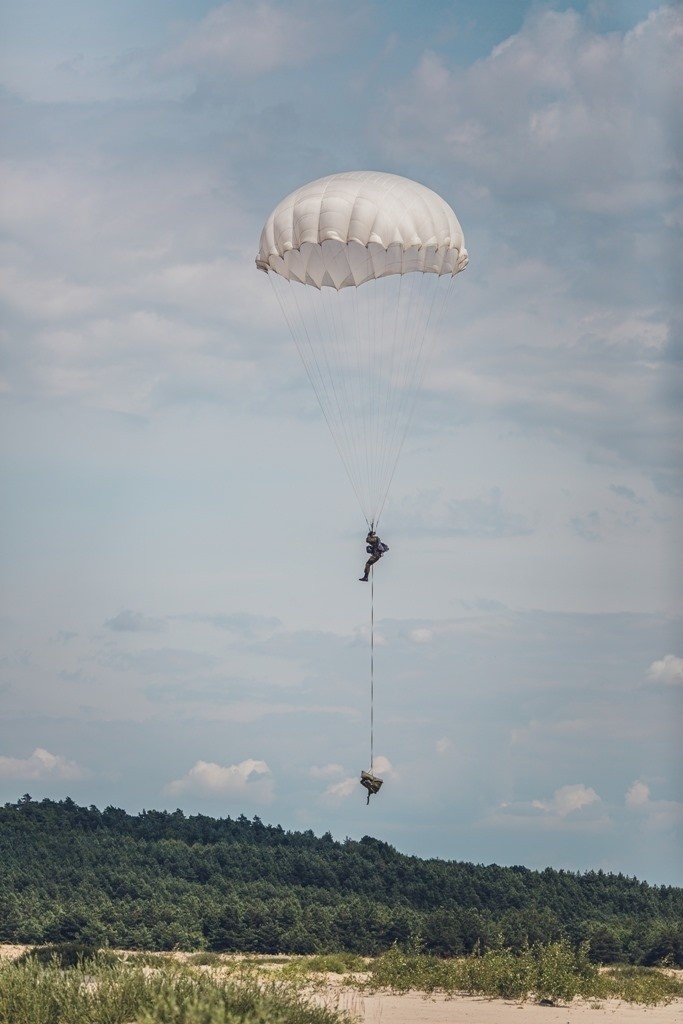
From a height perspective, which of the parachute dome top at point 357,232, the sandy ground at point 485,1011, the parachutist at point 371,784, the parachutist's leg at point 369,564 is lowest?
the sandy ground at point 485,1011

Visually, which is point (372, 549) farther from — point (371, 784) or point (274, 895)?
point (274, 895)

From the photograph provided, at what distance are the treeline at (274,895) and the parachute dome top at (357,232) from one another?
79.4ft

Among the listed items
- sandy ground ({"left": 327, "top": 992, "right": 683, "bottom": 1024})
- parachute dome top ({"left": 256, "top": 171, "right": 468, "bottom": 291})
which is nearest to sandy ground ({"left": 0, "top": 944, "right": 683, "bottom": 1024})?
sandy ground ({"left": 327, "top": 992, "right": 683, "bottom": 1024})

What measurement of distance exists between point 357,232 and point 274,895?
42941mm

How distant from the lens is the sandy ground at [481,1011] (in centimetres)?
4006

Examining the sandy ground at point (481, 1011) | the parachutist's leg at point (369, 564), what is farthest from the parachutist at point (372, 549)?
the sandy ground at point (481, 1011)

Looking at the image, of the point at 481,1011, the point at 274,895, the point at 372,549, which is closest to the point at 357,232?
the point at 372,549

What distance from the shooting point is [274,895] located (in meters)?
71.4

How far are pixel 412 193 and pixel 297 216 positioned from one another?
10.2 feet

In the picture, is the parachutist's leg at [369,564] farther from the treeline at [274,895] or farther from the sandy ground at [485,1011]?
the treeline at [274,895]

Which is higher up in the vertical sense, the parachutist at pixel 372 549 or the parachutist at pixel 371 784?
the parachutist at pixel 372 549

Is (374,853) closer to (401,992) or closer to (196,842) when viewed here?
(196,842)

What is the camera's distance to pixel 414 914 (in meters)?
63.7

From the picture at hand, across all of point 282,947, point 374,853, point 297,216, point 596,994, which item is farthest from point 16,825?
point 297,216
